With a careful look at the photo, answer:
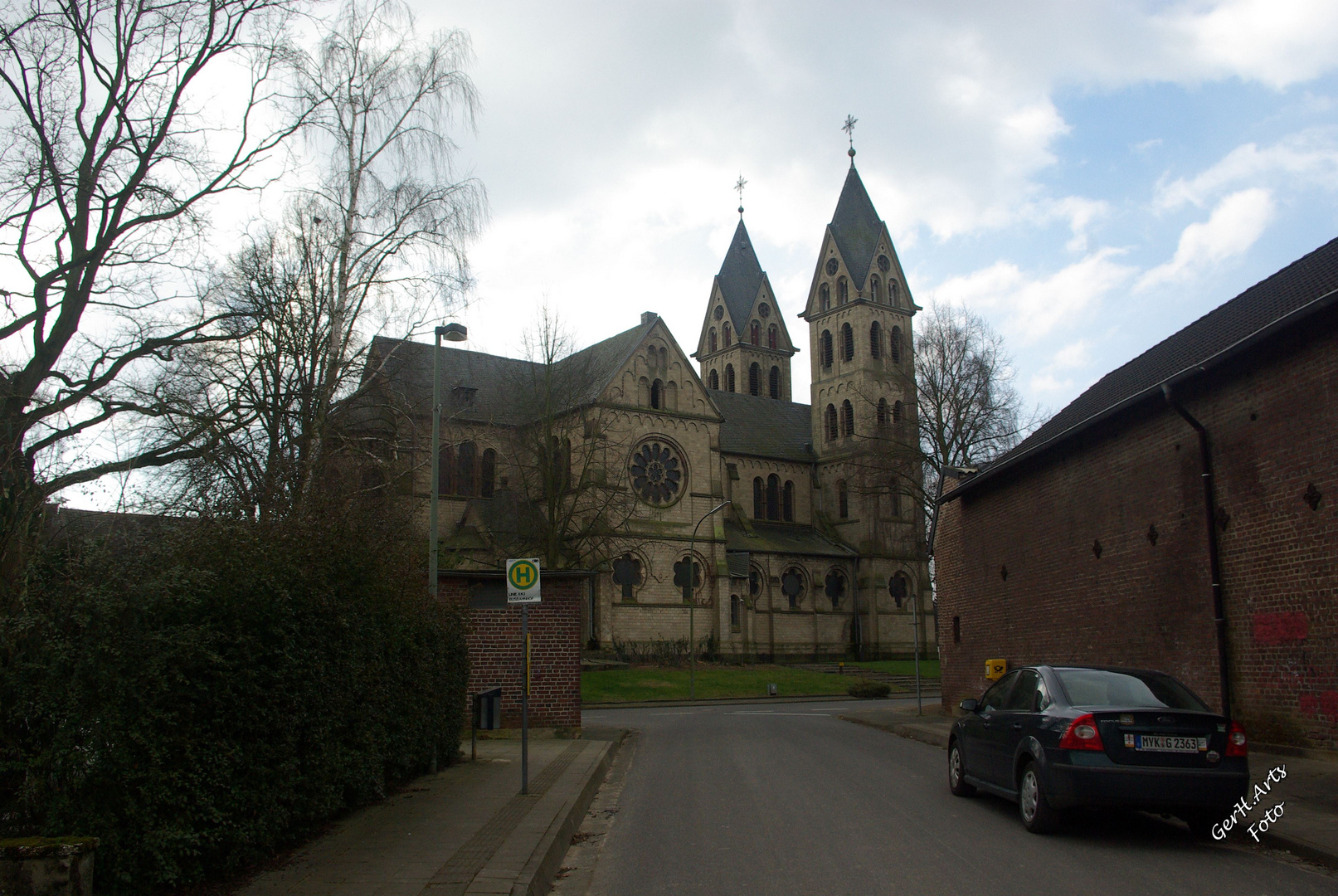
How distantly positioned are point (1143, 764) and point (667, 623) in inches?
1528

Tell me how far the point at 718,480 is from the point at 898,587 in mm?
13131

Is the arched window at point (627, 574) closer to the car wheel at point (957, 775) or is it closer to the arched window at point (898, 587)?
the arched window at point (898, 587)

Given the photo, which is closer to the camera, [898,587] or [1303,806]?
[1303,806]

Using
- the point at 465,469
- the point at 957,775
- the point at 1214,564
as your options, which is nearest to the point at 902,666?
the point at 465,469

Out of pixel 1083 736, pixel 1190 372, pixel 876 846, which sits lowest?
pixel 876 846

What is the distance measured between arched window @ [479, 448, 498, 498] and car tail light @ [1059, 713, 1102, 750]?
133 ft

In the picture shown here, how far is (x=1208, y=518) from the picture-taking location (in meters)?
14.0

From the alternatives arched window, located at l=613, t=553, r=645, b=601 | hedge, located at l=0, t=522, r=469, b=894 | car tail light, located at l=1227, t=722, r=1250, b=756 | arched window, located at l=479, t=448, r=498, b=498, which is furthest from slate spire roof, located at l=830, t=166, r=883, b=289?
hedge, located at l=0, t=522, r=469, b=894

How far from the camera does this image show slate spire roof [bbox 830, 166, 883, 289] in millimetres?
59469

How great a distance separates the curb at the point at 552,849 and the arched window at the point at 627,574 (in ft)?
110

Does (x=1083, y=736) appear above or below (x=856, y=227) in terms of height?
below

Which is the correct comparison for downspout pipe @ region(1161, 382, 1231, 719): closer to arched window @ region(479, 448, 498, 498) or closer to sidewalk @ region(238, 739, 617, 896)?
sidewalk @ region(238, 739, 617, 896)

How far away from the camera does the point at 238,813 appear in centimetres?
680

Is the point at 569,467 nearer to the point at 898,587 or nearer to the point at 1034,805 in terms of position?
the point at 898,587
